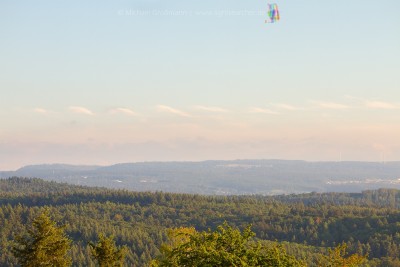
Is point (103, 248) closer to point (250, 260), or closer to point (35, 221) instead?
point (35, 221)

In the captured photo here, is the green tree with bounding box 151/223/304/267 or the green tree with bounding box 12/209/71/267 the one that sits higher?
the green tree with bounding box 151/223/304/267

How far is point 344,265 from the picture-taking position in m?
59.6

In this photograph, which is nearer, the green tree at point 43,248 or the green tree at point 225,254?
the green tree at point 225,254

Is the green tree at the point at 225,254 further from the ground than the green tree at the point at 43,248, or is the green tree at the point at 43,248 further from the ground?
the green tree at the point at 225,254

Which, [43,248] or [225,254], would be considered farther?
[43,248]

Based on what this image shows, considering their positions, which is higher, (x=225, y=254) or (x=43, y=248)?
(x=225, y=254)

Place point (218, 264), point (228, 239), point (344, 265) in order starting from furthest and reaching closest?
point (344, 265) → point (228, 239) → point (218, 264)

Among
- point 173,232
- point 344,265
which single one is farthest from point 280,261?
point 173,232

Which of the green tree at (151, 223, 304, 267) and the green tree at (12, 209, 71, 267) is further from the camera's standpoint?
the green tree at (12, 209, 71, 267)

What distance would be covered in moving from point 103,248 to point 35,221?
930 centimetres

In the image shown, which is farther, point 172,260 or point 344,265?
point 344,265

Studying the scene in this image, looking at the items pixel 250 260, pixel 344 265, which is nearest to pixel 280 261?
pixel 250 260

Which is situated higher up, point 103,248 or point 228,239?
point 228,239

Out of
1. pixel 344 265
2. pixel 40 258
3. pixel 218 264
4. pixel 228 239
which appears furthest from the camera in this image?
pixel 40 258
